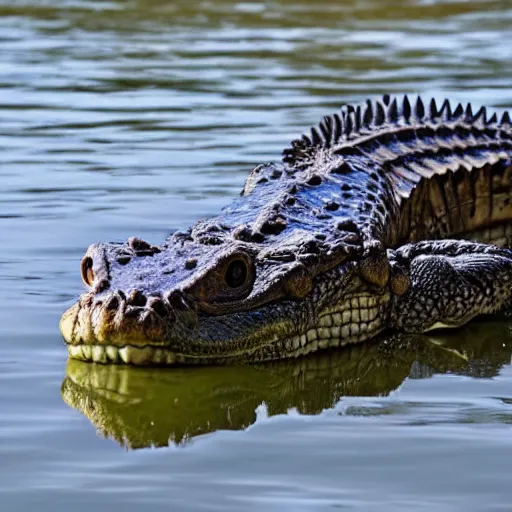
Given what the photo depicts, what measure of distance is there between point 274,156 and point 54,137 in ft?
6.41

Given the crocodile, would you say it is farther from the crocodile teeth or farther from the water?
the water

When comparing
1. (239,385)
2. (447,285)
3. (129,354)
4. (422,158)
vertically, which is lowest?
(239,385)

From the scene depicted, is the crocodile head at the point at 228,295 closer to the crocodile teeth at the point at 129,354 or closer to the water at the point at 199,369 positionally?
the crocodile teeth at the point at 129,354

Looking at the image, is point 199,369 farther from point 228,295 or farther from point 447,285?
point 447,285

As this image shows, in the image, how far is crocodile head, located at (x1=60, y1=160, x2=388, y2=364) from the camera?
6.25m

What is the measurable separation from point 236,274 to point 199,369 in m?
0.43

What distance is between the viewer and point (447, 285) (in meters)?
7.36

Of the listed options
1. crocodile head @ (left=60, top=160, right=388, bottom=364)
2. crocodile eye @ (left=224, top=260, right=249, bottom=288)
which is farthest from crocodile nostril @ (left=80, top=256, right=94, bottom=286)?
crocodile eye @ (left=224, top=260, right=249, bottom=288)

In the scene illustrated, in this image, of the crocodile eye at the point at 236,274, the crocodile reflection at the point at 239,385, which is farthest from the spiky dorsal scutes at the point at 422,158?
the crocodile eye at the point at 236,274

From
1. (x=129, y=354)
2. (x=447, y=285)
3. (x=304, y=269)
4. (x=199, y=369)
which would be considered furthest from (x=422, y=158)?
(x=129, y=354)

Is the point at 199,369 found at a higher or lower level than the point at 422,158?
lower

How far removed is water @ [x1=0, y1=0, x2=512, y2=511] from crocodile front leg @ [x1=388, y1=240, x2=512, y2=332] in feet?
0.40

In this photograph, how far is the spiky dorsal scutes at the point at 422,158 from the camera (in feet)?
29.0

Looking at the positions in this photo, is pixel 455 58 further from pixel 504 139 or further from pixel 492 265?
pixel 492 265
